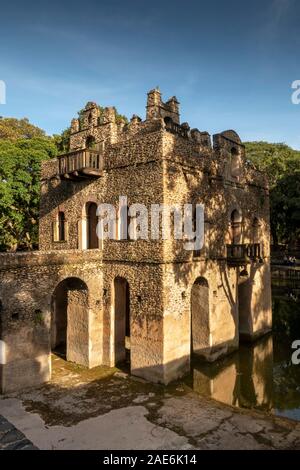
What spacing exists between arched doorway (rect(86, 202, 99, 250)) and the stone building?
62 millimetres

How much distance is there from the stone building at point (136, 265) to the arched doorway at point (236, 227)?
8 cm

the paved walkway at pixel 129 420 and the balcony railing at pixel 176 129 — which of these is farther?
the balcony railing at pixel 176 129

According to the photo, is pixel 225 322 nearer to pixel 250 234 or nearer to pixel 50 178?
pixel 250 234

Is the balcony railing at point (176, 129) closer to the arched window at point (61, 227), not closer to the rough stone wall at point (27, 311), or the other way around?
the arched window at point (61, 227)

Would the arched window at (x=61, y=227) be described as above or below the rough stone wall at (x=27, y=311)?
above

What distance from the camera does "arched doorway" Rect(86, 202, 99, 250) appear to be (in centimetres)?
1642

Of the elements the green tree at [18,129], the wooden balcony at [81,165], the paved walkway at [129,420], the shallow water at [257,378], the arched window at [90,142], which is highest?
the green tree at [18,129]

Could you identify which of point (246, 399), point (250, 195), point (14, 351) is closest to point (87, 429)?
point (14, 351)

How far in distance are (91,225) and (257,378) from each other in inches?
402

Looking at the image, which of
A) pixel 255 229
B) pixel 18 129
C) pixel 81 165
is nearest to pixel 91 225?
pixel 81 165

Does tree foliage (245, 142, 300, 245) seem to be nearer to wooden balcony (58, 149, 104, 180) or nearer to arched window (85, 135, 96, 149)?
arched window (85, 135, 96, 149)

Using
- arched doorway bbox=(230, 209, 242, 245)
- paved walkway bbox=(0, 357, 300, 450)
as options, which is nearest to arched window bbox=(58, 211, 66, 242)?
paved walkway bbox=(0, 357, 300, 450)

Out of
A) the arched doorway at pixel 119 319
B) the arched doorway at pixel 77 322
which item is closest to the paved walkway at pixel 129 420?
the arched doorway at pixel 77 322

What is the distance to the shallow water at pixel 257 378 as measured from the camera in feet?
43.3
